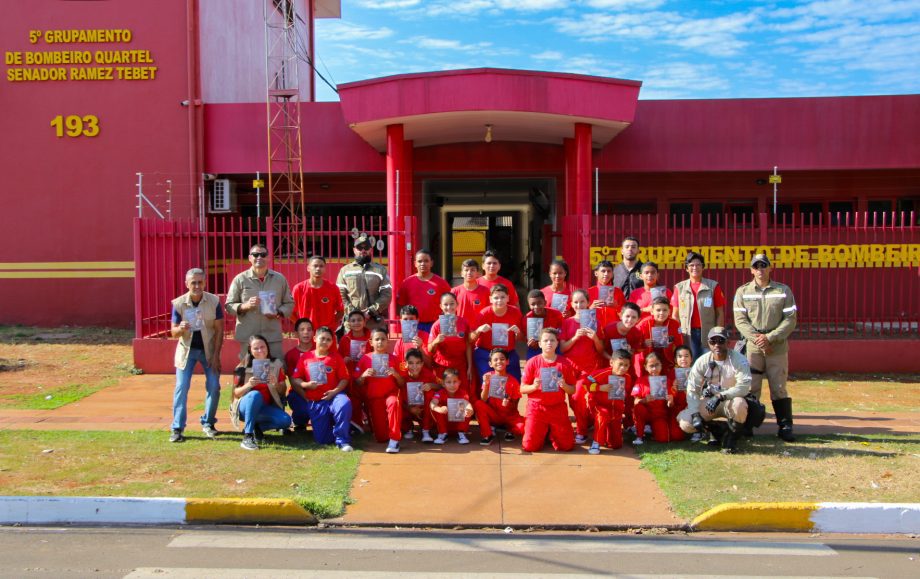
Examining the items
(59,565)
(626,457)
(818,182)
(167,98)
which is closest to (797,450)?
(626,457)

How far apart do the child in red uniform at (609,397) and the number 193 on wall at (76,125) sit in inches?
503

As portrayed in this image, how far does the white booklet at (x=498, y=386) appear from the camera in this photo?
7.65 metres

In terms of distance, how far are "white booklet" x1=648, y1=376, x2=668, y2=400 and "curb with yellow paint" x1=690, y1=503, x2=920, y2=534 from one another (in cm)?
181

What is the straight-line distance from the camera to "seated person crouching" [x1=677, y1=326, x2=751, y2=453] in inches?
285

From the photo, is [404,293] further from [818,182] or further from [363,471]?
[818,182]

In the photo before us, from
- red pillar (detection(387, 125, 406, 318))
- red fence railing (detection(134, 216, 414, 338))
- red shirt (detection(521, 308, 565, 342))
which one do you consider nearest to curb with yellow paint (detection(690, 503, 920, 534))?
red shirt (detection(521, 308, 565, 342))

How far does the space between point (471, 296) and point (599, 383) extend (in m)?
1.62

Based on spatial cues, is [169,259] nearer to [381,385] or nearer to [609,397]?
[381,385]

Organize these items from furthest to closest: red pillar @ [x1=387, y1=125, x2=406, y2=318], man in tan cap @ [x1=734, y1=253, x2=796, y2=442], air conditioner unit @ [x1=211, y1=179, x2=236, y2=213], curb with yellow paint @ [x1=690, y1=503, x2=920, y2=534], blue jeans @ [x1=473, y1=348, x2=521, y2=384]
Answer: air conditioner unit @ [x1=211, y1=179, x2=236, y2=213], red pillar @ [x1=387, y1=125, x2=406, y2=318], blue jeans @ [x1=473, y1=348, x2=521, y2=384], man in tan cap @ [x1=734, y1=253, x2=796, y2=442], curb with yellow paint @ [x1=690, y1=503, x2=920, y2=534]

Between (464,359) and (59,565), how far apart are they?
13.7ft

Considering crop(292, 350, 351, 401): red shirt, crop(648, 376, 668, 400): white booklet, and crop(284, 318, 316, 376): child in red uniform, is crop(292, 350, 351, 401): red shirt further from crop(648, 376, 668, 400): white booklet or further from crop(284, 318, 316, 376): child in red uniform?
crop(648, 376, 668, 400): white booklet

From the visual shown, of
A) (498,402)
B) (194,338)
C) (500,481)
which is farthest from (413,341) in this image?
(194,338)

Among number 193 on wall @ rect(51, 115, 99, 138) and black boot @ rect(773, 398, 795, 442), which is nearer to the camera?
black boot @ rect(773, 398, 795, 442)

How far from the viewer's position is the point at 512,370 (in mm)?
8180
